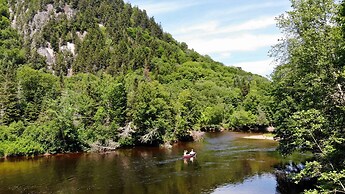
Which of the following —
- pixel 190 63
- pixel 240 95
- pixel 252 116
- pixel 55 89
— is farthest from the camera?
pixel 190 63

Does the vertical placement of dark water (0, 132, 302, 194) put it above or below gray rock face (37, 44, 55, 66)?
below

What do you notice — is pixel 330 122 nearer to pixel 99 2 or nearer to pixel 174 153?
pixel 174 153

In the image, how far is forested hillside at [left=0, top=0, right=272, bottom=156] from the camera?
6975 cm

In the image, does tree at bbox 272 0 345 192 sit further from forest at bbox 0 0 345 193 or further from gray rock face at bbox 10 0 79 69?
gray rock face at bbox 10 0 79 69

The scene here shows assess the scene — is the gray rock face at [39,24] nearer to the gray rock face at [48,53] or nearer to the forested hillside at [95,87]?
the gray rock face at [48,53]

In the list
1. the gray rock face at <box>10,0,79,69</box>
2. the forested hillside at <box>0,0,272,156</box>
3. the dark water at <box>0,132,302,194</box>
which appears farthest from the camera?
the gray rock face at <box>10,0,79,69</box>

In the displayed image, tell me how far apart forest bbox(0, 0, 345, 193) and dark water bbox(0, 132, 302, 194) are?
662 centimetres

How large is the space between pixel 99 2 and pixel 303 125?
186 meters

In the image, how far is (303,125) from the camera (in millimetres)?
24109

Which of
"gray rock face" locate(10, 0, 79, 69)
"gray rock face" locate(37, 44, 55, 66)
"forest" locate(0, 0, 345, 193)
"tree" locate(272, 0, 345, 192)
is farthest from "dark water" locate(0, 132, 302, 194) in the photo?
"gray rock face" locate(37, 44, 55, 66)

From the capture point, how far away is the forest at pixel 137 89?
2391 centimetres

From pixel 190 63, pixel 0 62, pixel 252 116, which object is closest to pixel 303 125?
pixel 252 116

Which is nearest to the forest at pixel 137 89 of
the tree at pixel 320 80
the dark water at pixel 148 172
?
the tree at pixel 320 80

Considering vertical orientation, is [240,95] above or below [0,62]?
below
